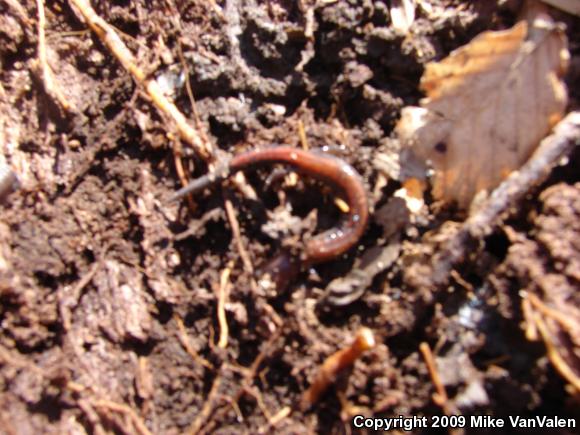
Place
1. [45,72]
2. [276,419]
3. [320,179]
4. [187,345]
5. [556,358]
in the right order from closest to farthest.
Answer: [556,358], [276,419], [187,345], [320,179], [45,72]

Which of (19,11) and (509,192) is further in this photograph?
(19,11)

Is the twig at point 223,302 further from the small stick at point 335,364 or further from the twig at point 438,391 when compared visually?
the twig at point 438,391

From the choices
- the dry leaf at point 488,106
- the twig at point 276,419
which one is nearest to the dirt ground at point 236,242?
the twig at point 276,419

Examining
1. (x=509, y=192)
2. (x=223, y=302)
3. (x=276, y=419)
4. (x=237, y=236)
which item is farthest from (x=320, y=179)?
(x=276, y=419)

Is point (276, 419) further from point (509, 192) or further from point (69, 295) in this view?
point (509, 192)

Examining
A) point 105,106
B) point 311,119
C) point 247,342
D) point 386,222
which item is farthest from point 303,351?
point 105,106

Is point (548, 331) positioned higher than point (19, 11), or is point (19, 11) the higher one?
point (19, 11)
